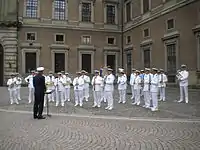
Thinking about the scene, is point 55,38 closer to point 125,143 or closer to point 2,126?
point 2,126

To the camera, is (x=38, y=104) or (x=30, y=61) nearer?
(x=38, y=104)

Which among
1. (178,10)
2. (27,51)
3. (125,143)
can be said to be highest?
(178,10)

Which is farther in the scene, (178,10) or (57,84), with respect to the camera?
(178,10)

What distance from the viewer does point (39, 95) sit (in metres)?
11.5

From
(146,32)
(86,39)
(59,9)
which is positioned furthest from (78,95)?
(59,9)

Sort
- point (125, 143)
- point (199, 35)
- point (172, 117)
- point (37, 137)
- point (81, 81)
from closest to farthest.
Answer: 1. point (125, 143)
2. point (37, 137)
3. point (172, 117)
4. point (81, 81)
5. point (199, 35)

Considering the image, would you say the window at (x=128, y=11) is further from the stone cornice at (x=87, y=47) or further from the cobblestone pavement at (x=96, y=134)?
the cobblestone pavement at (x=96, y=134)

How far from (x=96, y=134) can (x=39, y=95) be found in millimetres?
4132

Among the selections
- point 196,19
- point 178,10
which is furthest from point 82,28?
point 196,19

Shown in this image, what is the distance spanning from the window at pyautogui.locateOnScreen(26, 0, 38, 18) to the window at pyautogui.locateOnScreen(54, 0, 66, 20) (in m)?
2.45

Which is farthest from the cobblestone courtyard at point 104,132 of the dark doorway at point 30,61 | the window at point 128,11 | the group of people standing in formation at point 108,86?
the window at point 128,11

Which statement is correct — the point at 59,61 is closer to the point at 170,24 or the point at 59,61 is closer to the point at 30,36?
the point at 30,36

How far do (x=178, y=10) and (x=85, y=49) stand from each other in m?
14.0

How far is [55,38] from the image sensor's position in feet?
117
